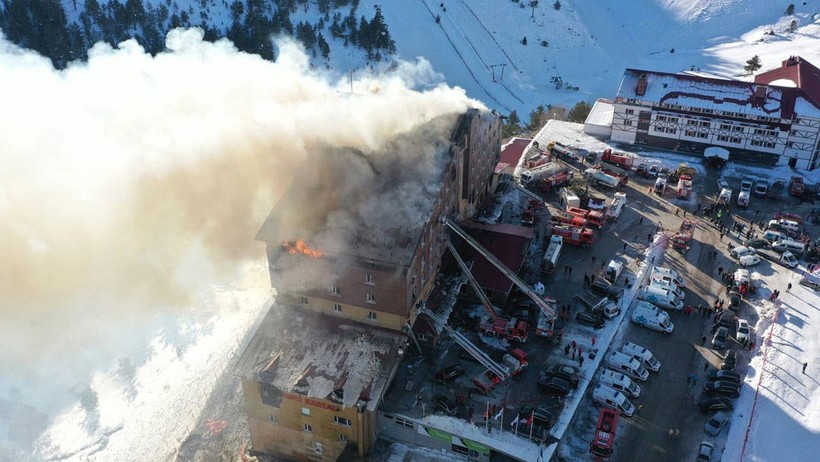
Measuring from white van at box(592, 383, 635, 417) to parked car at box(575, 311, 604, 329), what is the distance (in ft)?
16.4

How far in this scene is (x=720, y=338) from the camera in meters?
38.4

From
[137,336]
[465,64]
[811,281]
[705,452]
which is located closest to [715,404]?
[705,452]

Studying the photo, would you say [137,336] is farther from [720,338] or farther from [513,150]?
[720,338]

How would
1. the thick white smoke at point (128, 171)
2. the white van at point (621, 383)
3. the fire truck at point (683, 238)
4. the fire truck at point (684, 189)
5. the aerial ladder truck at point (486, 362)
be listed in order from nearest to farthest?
1. the aerial ladder truck at point (486, 362)
2. the white van at point (621, 383)
3. the thick white smoke at point (128, 171)
4. the fire truck at point (683, 238)
5. the fire truck at point (684, 189)

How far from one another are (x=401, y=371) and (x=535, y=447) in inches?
330

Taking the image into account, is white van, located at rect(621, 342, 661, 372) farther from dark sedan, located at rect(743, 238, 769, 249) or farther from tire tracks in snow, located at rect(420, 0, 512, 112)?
tire tracks in snow, located at rect(420, 0, 512, 112)

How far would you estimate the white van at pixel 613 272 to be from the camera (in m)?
43.1

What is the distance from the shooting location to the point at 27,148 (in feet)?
138

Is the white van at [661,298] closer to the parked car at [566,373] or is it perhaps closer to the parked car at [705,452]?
the parked car at [566,373]

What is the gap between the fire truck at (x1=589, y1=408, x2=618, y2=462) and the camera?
105ft

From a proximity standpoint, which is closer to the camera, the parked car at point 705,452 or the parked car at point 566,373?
the parked car at point 705,452

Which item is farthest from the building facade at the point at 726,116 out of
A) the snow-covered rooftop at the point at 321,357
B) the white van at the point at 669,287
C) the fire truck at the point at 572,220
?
the snow-covered rooftop at the point at 321,357

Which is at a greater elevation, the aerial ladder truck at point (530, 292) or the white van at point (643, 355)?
the aerial ladder truck at point (530, 292)

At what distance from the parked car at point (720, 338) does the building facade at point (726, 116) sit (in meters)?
24.8
